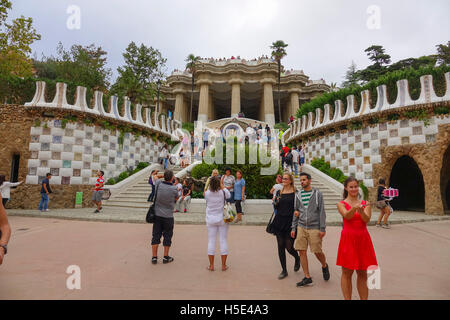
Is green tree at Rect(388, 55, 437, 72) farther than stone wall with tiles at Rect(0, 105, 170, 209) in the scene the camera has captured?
Yes

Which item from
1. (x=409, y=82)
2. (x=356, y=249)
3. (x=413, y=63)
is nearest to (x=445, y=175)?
(x=409, y=82)

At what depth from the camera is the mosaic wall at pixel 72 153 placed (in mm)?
11594

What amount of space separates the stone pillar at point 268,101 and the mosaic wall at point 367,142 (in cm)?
2214

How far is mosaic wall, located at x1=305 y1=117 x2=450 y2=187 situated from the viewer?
36.7ft

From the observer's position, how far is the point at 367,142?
42.2ft

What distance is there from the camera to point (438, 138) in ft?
35.3

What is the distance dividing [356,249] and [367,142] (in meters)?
12.0

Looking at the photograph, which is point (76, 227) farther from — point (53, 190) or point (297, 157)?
point (297, 157)

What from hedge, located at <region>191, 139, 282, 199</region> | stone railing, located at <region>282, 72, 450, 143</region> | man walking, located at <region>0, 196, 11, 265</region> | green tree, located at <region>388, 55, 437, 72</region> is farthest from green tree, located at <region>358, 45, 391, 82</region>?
man walking, located at <region>0, 196, 11, 265</region>

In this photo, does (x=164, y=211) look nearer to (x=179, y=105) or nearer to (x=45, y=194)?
(x=45, y=194)

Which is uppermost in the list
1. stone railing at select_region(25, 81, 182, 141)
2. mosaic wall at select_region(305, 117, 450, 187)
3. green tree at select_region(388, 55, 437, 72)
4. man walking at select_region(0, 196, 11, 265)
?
green tree at select_region(388, 55, 437, 72)

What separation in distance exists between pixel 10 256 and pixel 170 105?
44340mm

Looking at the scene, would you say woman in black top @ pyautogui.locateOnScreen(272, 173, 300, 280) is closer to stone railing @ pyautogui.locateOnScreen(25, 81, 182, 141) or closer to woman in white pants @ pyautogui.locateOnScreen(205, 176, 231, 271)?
woman in white pants @ pyautogui.locateOnScreen(205, 176, 231, 271)

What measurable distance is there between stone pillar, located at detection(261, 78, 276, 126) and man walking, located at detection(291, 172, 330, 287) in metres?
34.6
